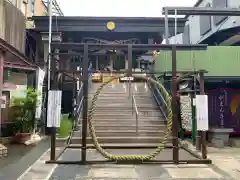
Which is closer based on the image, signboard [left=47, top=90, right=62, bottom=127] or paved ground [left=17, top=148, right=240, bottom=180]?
paved ground [left=17, top=148, right=240, bottom=180]

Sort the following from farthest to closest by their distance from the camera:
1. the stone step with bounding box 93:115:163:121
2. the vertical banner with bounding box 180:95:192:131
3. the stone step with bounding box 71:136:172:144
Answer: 1. the stone step with bounding box 93:115:163:121
2. the vertical banner with bounding box 180:95:192:131
3. the stone step with bounding box 71:136:172:144

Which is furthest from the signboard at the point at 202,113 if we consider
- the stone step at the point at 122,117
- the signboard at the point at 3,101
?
the signboard at the point at 3,101

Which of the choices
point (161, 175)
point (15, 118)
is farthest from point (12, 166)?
point (15, 118)

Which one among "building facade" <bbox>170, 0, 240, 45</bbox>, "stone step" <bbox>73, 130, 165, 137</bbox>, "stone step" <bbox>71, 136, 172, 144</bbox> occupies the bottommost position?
"stone step" <bbox>71, 136, 172, 144</bbox>

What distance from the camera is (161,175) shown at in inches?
261

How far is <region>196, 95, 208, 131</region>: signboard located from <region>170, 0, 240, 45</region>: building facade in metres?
7.37

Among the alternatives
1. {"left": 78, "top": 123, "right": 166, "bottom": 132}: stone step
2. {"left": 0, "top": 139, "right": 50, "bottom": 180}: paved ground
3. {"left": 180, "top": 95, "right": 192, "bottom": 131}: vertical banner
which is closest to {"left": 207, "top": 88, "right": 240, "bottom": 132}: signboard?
{"left": 180, "top": 95, "right": 192, "bottom": 131}: vertical banner

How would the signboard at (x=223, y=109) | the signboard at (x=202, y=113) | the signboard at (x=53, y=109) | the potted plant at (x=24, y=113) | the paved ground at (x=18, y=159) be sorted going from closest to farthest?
1. the paved ground at (x=18, y=159)
2. the signboard at (x=53, y=109)
3. the signboard at (x=202, y=113)
4. the potted plant at (x=24, y=113)
5. the signboard at (x=223, y=109)

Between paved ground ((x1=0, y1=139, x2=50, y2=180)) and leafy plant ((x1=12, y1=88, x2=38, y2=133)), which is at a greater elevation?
leafy plant ((x1=12, y1=88, x2=38, y2=133))

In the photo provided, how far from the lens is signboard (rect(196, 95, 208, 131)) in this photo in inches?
323

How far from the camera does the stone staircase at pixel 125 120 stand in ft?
36.1

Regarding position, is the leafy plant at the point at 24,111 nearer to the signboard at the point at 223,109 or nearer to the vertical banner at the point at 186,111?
the vertical banner at the point at 186,111

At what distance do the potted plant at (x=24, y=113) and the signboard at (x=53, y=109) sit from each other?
13.5ft

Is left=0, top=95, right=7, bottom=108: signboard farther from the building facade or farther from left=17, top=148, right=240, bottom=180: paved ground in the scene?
A: the building facade
